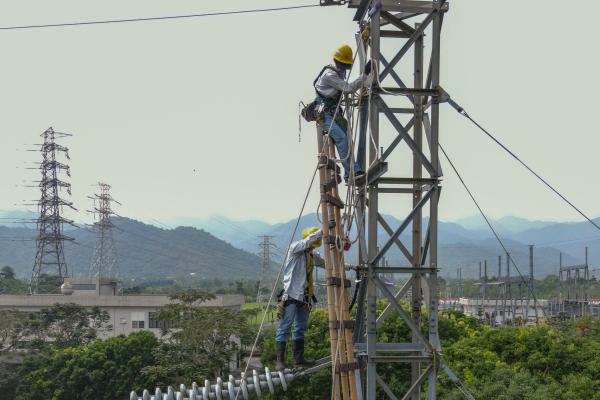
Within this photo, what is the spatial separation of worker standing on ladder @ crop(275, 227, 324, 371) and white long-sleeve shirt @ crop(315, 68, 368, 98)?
149cm

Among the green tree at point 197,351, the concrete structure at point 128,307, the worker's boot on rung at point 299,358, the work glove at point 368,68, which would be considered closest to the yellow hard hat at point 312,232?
the worker's boot on rung at point 299,358

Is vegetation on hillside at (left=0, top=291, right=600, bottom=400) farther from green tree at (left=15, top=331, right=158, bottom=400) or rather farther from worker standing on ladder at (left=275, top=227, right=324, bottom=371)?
worker standing on ladder at (left=275, top=227, right=324, bottom=371)

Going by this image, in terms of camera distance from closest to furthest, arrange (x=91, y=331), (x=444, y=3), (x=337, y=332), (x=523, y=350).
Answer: (x=337, y=332), (x=444, y=3), (x=523, y=350), (x=91, y=331)

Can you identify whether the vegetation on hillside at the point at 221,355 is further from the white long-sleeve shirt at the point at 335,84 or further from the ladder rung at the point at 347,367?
the white long-sleeve shirt at the point at 335,84

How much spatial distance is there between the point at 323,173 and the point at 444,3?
221 cm

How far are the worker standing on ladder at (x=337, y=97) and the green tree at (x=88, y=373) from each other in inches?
1194

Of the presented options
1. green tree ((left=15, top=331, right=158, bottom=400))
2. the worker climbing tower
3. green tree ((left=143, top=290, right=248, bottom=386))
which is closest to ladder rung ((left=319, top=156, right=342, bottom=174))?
the worker climbing tower

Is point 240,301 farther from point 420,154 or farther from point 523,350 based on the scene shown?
point 420,154

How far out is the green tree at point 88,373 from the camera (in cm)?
3703

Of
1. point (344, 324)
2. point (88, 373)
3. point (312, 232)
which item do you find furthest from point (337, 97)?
point (88, 373)

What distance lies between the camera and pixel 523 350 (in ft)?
77.1

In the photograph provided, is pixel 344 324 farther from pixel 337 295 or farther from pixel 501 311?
pixel 501 311

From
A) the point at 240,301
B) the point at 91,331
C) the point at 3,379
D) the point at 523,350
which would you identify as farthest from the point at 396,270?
the point at 240,301

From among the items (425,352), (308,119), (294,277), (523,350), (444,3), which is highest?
(444,3)
